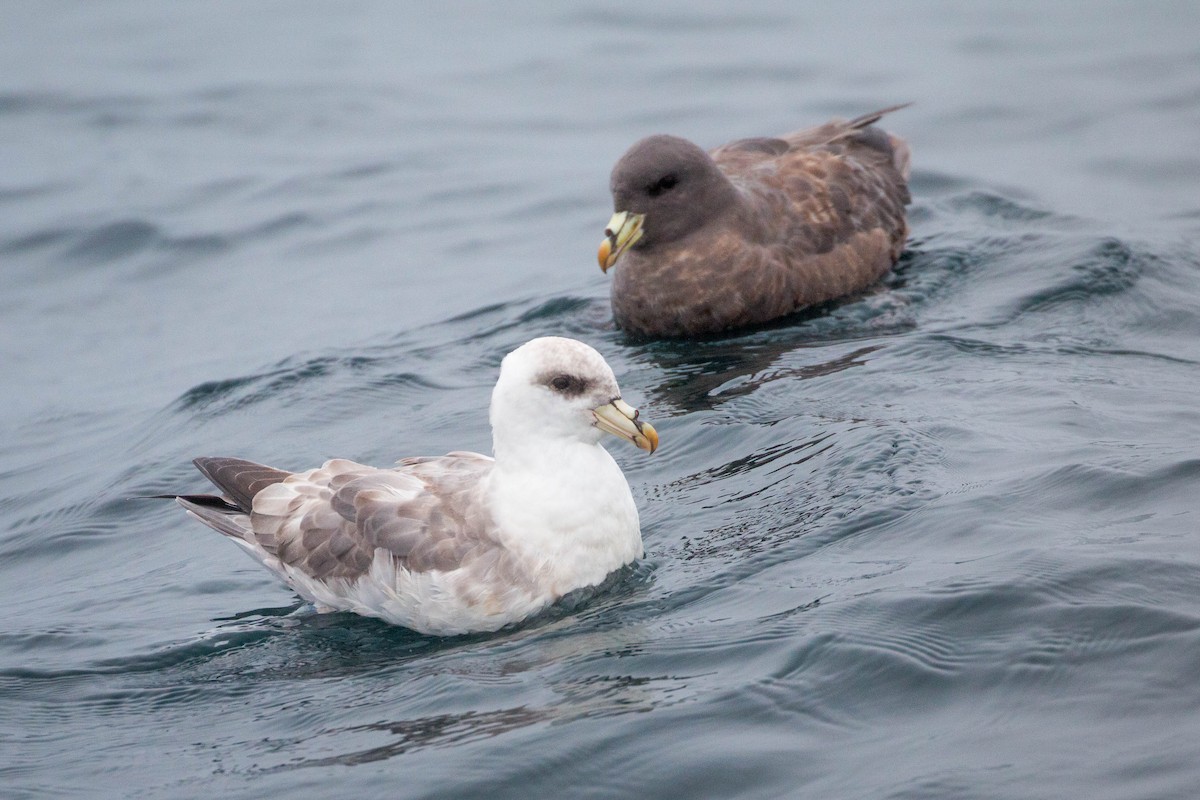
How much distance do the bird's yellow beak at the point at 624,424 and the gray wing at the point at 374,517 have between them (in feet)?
1.89

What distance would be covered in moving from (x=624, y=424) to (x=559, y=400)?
272mm

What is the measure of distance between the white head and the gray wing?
33 centimetres

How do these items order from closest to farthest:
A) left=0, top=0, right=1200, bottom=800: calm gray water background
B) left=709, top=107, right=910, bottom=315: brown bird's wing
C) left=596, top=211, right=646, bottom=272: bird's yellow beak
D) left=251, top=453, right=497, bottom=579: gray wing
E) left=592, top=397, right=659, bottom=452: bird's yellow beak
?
1. left=0, top=0, right=1200, bottom=800: calm gray water background
2. left=592, top=397, right=659, bottom=452: bird's yellow beak
3. left=251, top=453, right=497, bottom=579: gray wing
4. left=596, top=211, right=646, bottom=272: bird's yellow beak
5. left=709, top=107, right=910, bottom=315: brown bird's wing

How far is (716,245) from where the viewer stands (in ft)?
29.2

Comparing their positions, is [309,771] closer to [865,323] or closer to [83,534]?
[83,534]

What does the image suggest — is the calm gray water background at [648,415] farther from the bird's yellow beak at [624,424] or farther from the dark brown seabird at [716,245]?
the bird's yellow beak at [624,424]

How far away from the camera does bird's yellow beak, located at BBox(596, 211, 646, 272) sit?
8.67m

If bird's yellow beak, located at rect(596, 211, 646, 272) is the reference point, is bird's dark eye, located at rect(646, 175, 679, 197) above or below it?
above

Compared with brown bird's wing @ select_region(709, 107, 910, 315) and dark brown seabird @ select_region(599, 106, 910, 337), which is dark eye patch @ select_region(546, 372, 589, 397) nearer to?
dark brown seabird @ select_region(599, 106, 910, 337)

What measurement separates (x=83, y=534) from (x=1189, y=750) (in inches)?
213

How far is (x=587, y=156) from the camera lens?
47.4ft

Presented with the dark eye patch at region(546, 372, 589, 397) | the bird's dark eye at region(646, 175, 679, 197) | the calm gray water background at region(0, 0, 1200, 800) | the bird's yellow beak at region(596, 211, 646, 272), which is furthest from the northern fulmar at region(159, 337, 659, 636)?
the bird's dark eye at region(646, 175, 679, 197)

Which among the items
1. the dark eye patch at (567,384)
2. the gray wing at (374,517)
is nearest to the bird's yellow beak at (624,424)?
the dark eye patch at (567,384)

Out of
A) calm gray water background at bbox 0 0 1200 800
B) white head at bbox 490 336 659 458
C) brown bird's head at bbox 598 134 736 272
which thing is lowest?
calm gray water background at bbox 0 0 1200 800
